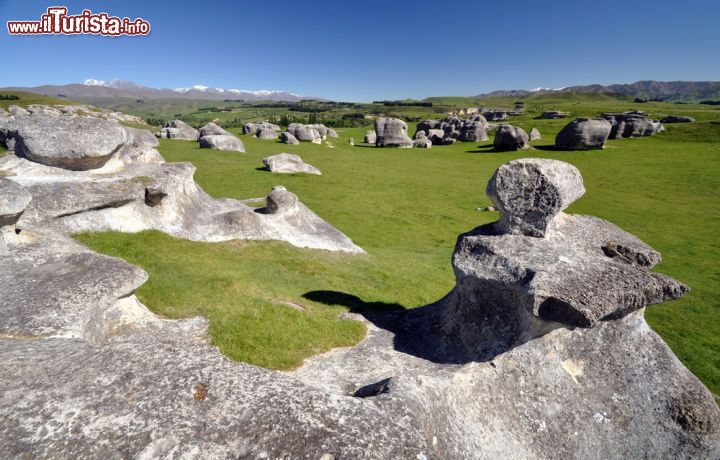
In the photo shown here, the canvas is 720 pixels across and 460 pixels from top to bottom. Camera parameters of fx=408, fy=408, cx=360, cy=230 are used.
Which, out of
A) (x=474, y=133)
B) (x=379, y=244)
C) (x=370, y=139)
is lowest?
(x=379, y=244)

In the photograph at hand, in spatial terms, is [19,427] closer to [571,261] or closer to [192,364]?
[192,364]

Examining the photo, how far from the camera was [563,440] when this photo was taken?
8.67m

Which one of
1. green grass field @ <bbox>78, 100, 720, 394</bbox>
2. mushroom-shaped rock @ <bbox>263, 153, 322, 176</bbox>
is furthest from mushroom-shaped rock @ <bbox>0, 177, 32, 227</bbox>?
mushroom-shaped rock @ <bbox>263, 153, 322, 176</bbox>

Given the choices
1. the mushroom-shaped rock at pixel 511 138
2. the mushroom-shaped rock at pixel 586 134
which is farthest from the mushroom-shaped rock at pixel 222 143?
the mushroom-shaped rock at pixel 586 134

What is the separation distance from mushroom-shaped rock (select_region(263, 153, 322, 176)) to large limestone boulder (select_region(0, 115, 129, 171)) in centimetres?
2771

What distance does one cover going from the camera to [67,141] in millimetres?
20016

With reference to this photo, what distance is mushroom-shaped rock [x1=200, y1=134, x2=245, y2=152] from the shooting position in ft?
204

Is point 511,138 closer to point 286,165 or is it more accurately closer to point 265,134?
point 286,165

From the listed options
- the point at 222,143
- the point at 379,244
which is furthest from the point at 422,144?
the point at 379,244

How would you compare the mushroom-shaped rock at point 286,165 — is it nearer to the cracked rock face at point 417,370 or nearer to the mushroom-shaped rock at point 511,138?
the cracked rock face at point 417,370

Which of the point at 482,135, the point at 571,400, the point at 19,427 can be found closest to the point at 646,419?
the point at 571,400

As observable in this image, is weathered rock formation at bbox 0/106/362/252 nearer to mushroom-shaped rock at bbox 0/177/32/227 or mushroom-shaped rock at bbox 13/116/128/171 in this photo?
mushroom-shaped rock at bbox 13/116/128/171

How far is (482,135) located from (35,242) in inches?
3671

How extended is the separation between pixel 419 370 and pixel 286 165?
42.2m
